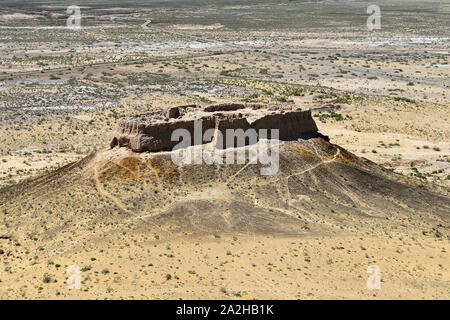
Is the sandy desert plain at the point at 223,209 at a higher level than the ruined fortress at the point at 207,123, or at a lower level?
lower

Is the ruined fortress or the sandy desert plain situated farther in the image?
the ruined fortress

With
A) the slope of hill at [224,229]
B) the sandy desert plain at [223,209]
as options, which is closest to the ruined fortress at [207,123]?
the slope of hill at [224,229]

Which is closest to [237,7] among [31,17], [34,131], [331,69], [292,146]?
[31,17]

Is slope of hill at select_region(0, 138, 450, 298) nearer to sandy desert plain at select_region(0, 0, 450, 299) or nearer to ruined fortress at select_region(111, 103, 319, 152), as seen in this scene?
sandy desert plain at select_region(0, 0, 450, 299)

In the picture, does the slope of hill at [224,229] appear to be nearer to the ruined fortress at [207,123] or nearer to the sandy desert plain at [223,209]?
the sandy desert plain at [223,209]

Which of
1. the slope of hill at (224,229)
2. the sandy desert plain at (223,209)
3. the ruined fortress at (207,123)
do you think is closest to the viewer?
the slope of hill at (224,229)

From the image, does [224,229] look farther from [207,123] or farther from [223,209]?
[207,123]

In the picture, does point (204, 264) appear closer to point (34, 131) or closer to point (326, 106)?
point (34, 131)

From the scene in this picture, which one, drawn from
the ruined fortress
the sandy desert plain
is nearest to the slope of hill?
the sandy desert plain

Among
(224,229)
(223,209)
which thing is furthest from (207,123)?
(224,229)
